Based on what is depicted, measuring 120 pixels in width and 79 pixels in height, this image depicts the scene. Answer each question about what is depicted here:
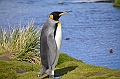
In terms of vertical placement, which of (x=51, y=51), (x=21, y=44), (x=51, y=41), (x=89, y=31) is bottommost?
(x=89, y=31)

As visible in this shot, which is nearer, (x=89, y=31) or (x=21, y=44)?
(x=21, y=44)

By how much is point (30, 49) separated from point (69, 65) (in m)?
3.73

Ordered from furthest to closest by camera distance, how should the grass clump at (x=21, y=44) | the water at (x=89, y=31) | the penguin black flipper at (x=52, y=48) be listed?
1. the water at (x=89, y=31)
2. the grass clump at (x=21, y=44)
3. the penguin black flipper at (x=52, y=48)

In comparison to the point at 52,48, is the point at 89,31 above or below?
below

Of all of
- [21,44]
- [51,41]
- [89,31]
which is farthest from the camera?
[89,31]

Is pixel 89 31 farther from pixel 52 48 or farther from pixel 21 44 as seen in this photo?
pixel 52 48

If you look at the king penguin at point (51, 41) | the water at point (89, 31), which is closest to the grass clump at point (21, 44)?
the water at point (89, 31)

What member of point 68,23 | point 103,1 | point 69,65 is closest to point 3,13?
point 68,23

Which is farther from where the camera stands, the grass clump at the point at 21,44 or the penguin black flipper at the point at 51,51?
the grass clump at the point at 21,44

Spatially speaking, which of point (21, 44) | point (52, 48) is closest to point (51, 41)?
point (52, 48)

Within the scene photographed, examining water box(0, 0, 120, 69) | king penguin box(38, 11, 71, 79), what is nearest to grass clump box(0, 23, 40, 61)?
water box(0, 0, 120, 69)

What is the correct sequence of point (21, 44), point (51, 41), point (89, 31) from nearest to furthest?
point (51, 41), point (21, 44), point (89, 31)

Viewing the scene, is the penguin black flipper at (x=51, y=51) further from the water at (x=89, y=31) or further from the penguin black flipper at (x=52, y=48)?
the water at (x=89, y=31)

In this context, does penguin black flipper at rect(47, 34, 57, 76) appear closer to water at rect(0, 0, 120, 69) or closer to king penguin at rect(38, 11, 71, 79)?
king penguin at rect(38, 11, 71, 79)
